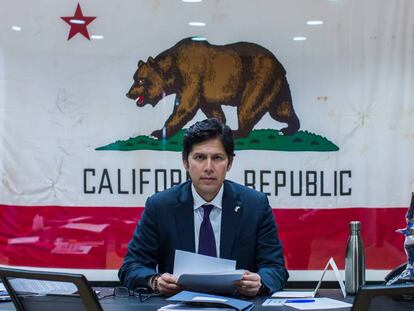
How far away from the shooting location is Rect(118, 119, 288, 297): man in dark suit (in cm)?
254

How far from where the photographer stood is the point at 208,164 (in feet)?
8.27

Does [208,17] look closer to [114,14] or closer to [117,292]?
[114,14]

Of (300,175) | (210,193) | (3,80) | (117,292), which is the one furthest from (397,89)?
(3,80)

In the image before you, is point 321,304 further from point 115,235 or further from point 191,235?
point 115,235

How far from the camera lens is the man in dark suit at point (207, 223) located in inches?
100

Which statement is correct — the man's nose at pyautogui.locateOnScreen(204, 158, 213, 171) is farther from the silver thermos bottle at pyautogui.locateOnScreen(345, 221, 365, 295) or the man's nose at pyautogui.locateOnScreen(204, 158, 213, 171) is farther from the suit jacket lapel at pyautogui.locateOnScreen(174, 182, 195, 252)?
the silver thermos bottle at pyautogui.locateOnScreen(345, 221, 365, 295)

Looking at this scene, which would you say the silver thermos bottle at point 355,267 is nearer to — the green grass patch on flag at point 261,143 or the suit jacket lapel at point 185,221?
the suit jacket lapel at point 185,221

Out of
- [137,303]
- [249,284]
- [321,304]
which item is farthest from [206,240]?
[321,304]

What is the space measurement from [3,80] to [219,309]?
82.9 inches

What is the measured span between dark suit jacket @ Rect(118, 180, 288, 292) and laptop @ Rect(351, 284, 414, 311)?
1.00 m

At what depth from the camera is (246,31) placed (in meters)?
3.44

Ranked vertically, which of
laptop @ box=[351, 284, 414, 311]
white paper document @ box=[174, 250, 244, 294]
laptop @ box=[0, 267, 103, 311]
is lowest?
white paper document @ box=[174, 250, 244, 294]

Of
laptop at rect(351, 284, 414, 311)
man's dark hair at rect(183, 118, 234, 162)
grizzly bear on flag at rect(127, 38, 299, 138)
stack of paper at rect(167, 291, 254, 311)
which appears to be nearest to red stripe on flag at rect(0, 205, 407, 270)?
grizzly bear on flag at rect(127, 38, 299, 138)

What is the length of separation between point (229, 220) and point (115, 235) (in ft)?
3.69
